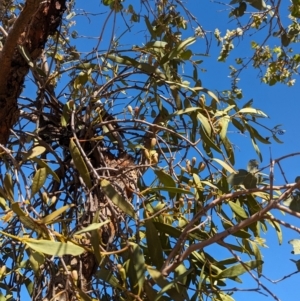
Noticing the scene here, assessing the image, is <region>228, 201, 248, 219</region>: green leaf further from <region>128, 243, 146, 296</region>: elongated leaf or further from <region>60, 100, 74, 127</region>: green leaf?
<region>60, 100, 74, 127</region>: green leaf

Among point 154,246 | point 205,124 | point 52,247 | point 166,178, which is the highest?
point 205,124

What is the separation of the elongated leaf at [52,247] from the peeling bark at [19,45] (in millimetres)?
429

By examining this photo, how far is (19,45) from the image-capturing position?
3.59ft

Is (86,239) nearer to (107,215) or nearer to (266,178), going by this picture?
(107,215)

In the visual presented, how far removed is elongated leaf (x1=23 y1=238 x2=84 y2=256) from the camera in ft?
2.45

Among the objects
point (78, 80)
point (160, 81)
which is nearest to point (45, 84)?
point (78, 80)

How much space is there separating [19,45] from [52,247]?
51cm

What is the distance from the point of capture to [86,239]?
1025 millimetres

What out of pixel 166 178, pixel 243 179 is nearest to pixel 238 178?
pixel 243 179

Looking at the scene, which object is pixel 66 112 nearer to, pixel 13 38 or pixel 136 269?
pixel 13 38

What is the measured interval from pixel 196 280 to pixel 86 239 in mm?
241

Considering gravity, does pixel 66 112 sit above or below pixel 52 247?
above

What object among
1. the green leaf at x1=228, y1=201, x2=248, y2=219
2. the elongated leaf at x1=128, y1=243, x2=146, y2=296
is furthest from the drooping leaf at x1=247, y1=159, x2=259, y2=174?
the elongated leaf at x1=128, y1=243, x2=146, y2=296

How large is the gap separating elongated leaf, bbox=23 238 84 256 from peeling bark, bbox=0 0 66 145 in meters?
0.43
